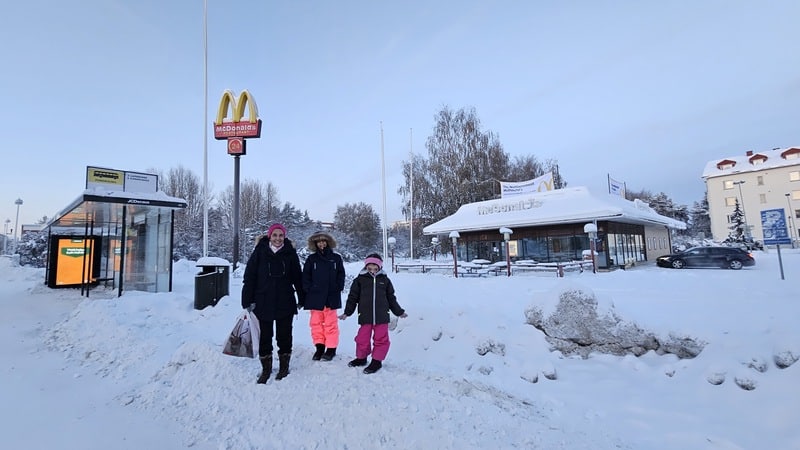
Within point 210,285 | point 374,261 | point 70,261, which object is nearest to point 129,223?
point 70,261

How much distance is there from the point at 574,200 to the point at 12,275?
33706mm

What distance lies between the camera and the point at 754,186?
4584cm

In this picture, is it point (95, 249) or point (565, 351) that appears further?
point (95, 249)

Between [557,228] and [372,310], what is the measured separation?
19.2m

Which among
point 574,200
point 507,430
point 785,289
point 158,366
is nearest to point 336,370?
point 507,430

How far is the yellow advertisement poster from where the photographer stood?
15703 mm

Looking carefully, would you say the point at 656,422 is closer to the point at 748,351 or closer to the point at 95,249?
the point at 748,351

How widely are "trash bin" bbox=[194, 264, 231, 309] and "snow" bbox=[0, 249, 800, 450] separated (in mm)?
1049

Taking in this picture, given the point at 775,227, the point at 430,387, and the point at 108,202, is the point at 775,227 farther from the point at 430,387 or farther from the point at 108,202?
the point at 108,202

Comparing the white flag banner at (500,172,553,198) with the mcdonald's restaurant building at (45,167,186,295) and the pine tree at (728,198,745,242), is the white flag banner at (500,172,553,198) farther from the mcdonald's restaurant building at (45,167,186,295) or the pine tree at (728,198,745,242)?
the pine tree at (728,198,745,242)

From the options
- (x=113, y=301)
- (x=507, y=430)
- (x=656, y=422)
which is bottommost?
(x=656, y=422)

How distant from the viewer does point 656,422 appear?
14.1 ft

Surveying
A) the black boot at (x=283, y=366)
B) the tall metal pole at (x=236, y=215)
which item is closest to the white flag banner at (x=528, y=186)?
the tall metal pole at (x=236, y=215)

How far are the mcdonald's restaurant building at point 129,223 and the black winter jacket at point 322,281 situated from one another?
27.0 ft
